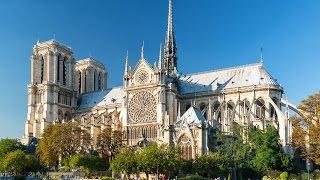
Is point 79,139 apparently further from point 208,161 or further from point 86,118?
point 208,161

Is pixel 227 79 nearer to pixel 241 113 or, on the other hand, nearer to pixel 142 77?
pixel 241 113

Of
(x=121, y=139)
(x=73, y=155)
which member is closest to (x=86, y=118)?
(x=121, y=139)

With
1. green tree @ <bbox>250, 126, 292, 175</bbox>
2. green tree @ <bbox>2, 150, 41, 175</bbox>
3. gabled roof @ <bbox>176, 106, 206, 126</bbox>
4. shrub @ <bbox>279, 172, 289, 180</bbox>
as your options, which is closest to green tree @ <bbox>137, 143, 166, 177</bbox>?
gabled roof @ <bbox>176, 106, 206, 126</bbox>

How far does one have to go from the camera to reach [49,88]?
9750 cm

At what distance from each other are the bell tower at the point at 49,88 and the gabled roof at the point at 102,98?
2394 millimetres

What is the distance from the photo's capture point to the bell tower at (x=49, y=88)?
318 feet

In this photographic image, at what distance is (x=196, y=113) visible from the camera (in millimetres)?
72625

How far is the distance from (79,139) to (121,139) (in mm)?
6508

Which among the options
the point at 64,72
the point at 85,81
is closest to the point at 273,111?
the point at 64,72

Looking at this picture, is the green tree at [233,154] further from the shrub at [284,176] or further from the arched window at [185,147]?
the shrub at [284,176]

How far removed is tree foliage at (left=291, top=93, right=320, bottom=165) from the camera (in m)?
55.9

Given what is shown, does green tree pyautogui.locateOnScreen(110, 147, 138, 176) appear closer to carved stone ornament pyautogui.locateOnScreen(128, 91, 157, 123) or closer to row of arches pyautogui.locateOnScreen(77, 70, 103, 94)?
carved stone ornament pyautogui.locateOnScreen(128, 91, 157, 123)

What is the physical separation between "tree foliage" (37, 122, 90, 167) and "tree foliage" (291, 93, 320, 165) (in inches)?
1197

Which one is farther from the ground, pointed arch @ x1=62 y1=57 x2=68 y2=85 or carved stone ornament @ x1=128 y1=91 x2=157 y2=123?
pointed arch @ x1=62 y1=57 x2=68 y2=85
